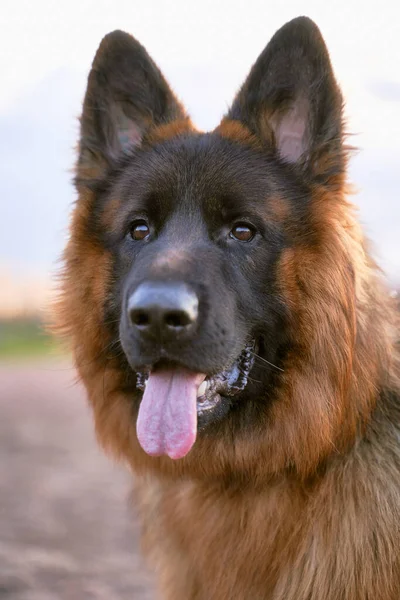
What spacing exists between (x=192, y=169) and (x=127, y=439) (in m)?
1.57

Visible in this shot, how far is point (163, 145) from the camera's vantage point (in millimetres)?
4465

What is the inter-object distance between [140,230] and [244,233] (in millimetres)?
611

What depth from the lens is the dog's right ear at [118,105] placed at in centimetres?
455

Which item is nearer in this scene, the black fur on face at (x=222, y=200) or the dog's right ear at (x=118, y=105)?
the black fur on face at (x=222, y=200)

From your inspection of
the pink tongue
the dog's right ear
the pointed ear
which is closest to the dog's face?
the pink tongue

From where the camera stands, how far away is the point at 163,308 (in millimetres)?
3557

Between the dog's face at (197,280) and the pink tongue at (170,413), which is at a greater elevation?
the dog's face at (197,280)

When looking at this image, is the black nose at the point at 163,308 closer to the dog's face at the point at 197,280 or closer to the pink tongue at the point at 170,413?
the dog's face at the point at 197,280

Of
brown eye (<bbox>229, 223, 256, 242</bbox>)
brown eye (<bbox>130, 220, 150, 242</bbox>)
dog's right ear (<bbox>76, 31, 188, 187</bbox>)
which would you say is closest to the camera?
brown eye (<bbox>229, 223, 256, 242</bbox>)

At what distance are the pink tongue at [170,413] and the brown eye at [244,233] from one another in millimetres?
748

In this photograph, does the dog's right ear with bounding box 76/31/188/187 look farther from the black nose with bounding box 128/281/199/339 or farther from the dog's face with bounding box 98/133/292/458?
the black nose with bounding box 128/281/199/339

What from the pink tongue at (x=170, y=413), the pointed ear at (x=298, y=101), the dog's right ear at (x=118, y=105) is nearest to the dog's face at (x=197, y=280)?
the pink tongue at (x=170, y=413)

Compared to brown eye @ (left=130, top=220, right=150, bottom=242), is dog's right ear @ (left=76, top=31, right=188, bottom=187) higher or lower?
higher

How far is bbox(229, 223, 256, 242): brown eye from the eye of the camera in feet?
13.2
